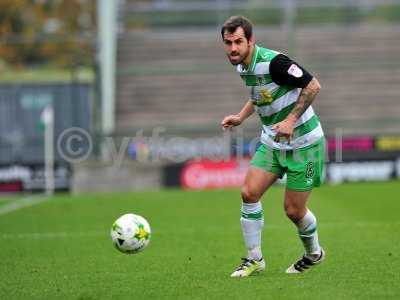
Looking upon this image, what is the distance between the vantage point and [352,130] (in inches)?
1054

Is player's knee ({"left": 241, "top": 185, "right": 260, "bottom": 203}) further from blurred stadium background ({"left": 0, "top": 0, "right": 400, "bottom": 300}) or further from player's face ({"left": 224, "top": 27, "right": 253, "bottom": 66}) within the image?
player's face ({"left": 224, "top": 27, "right": 253, "bottom": 66})

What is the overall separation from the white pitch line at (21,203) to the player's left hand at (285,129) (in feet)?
33.6

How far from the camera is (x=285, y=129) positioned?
27.3ft

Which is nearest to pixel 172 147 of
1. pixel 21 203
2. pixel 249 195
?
pixel 21 203

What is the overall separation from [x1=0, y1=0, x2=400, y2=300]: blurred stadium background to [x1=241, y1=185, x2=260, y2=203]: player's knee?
67 cm

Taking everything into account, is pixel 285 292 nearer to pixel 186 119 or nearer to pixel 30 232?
pixel 30 232

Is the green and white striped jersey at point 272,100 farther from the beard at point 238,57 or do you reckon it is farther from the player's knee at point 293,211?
the player's knee at point 293,211

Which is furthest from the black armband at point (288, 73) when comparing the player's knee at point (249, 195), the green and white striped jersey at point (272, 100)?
the player's knee at point (249, 195)

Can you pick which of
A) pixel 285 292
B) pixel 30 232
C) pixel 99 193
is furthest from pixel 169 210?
pixel 285 292

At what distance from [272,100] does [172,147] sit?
16.5 meters

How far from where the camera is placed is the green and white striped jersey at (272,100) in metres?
8.62

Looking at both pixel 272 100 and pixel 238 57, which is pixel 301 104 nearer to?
pixel 272 100

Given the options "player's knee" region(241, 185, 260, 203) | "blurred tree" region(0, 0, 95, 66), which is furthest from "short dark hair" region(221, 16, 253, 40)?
"blurred tree" region(0, 0, 95, 66)

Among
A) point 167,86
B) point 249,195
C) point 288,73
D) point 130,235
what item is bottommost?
point 167,86
